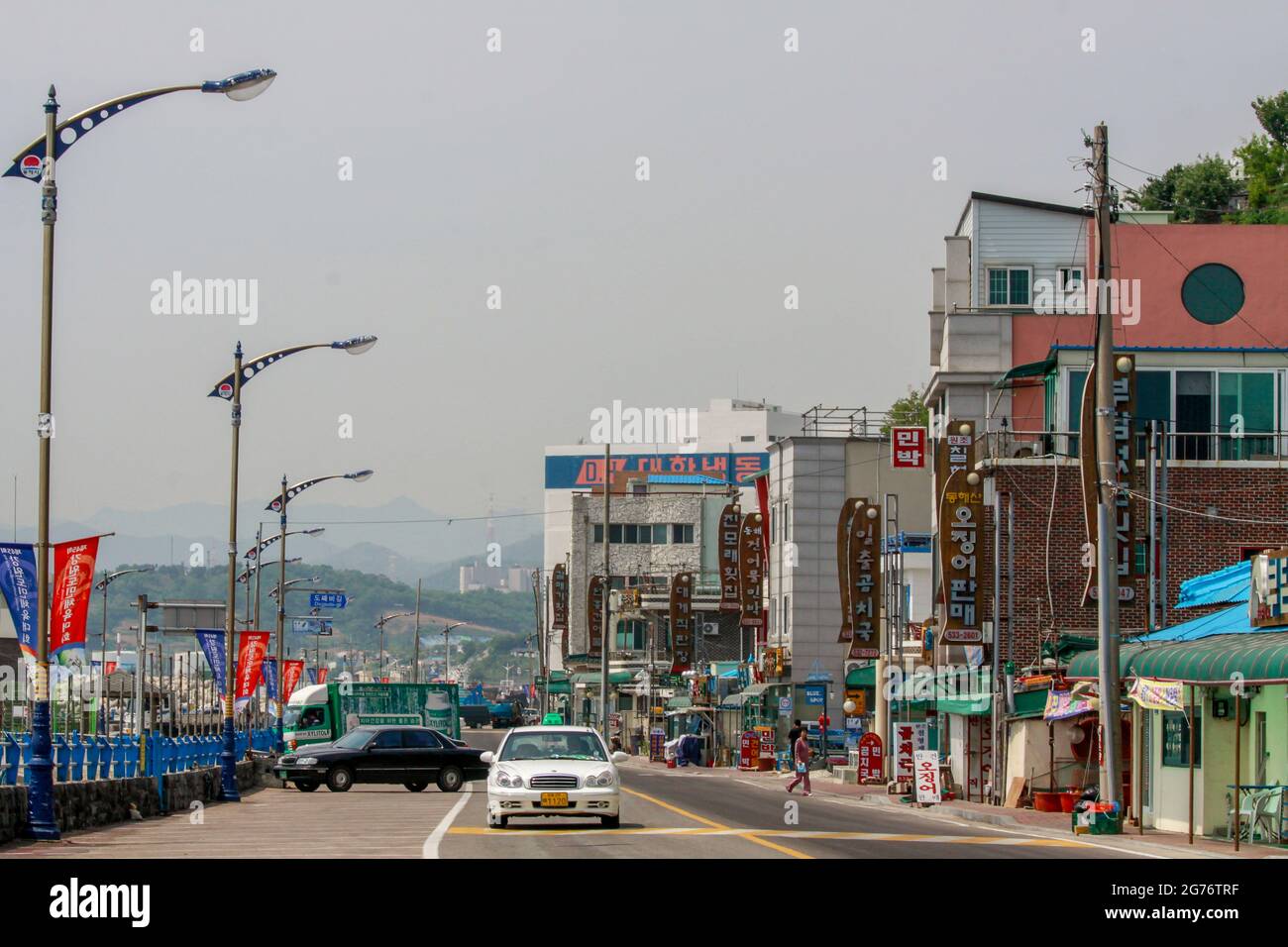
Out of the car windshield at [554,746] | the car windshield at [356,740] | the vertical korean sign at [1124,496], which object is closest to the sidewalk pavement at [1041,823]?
the vertical korean sign at [1124,496]

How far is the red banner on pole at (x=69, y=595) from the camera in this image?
92.4 ft

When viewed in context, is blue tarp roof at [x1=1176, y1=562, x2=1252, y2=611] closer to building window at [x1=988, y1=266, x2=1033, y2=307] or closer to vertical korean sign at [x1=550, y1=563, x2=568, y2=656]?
building window at [x1=988, y1=266, x2=1033, y2=307]

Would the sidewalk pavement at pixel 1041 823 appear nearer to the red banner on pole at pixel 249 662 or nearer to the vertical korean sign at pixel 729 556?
the red banner on pole at pixel 249 662

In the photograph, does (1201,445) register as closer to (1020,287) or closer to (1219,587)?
(1219,587)

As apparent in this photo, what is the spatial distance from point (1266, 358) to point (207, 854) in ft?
115

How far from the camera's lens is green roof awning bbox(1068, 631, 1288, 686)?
83.9 feet

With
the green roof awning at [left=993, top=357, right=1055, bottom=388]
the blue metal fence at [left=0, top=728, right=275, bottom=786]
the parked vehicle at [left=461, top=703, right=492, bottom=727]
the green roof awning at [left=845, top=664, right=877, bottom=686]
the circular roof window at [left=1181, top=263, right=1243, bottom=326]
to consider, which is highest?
the circular roof window at [left=1181, top=263, right=1243, bottom=326]

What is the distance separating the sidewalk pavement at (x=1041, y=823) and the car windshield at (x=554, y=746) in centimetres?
751

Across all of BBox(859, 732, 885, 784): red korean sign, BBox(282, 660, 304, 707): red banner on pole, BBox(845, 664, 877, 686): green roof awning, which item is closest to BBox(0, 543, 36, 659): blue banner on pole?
BBox(859, 732, 885, 784): red korean sign

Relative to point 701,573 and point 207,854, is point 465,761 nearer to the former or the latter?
point 207,854

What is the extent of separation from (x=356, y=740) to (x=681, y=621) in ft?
137

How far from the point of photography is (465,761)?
4481 centimetres

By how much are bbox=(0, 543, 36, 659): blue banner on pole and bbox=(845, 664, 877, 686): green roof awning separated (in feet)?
150
